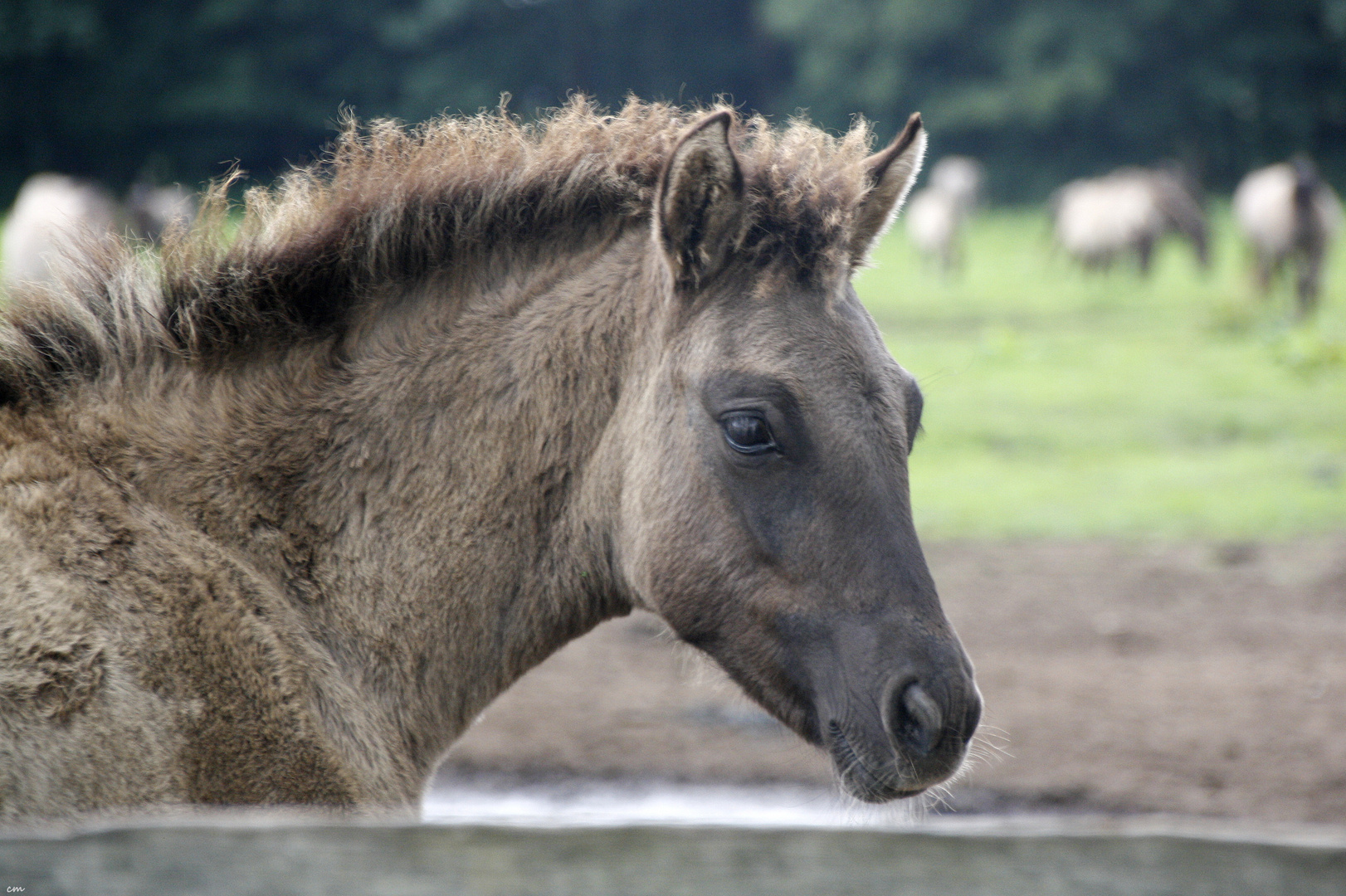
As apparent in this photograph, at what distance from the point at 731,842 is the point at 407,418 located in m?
1.55

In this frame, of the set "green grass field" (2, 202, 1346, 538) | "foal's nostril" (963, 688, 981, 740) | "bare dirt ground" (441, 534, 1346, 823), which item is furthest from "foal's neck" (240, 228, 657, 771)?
"green grass field" (2, 202, 1346, 538)

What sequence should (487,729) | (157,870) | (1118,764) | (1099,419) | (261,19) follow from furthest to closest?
(261,19) → (1099,419) → (487,729) → (1118,764) → (157,870)

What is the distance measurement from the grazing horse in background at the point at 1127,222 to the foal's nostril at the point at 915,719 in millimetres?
22150

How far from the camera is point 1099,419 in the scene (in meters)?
13.0

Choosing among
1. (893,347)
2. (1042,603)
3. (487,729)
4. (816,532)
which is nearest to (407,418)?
(816,532)

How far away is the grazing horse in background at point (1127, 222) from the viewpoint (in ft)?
74.2

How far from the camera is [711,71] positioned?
40031mm

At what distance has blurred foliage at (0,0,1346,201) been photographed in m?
30.5

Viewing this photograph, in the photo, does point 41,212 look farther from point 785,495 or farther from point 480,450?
point 785,495

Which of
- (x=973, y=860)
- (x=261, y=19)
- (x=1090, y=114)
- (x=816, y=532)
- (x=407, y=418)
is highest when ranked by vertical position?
(x=261, y=19)

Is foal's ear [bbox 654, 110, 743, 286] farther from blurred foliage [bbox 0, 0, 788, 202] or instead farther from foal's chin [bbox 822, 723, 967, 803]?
blurred foliage [bbox 0, 0, 788, 202]

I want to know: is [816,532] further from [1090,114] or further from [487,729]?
[1090,114]

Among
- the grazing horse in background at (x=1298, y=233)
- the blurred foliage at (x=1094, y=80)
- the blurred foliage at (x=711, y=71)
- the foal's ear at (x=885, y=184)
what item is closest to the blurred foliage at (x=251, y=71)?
the blurred foliage at (x=711, y=71)

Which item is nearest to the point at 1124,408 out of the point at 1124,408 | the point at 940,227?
the point at 1124,408
